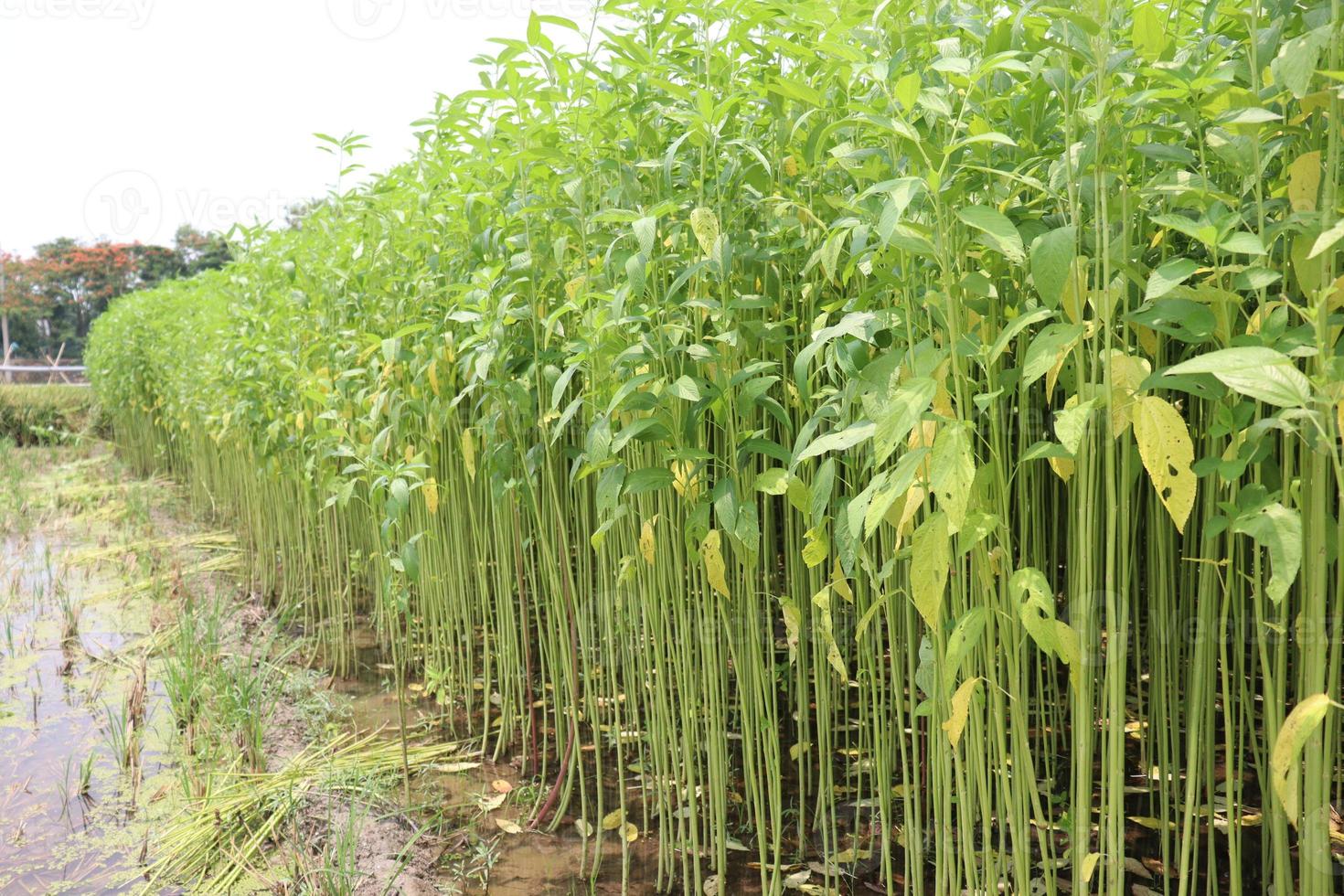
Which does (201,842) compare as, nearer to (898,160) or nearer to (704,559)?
(704,559)

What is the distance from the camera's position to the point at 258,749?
9.46ft

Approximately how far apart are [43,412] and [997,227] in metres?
15.3

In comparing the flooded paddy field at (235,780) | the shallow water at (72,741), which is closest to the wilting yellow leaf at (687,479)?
the flooded paddy field at (235,780)

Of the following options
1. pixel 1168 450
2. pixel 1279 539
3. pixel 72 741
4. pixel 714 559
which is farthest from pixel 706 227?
pixel 72 741

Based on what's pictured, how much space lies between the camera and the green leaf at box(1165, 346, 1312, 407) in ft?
2.86

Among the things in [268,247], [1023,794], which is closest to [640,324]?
[1023,794]

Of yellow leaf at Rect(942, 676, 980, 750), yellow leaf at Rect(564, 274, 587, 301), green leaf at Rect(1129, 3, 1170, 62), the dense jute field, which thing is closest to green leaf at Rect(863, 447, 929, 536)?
the dense jute field

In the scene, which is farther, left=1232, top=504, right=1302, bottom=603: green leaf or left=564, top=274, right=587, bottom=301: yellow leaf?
left=564, top=274, right=587, bottom=301: yellow leaf

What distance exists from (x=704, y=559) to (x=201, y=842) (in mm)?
1693

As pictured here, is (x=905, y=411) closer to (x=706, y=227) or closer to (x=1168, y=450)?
(x=1168, y=450)

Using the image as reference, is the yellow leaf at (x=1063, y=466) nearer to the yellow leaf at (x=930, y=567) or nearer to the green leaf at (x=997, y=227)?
the yellow leaf at (x=930, y=567)

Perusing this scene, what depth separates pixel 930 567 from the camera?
3.78 feet

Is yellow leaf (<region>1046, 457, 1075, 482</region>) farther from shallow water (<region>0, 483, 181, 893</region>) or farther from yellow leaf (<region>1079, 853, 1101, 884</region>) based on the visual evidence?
shallow water (<region>0, 483, 181, 893</region>)

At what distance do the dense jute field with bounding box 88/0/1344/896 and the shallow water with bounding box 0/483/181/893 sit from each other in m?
0.90
